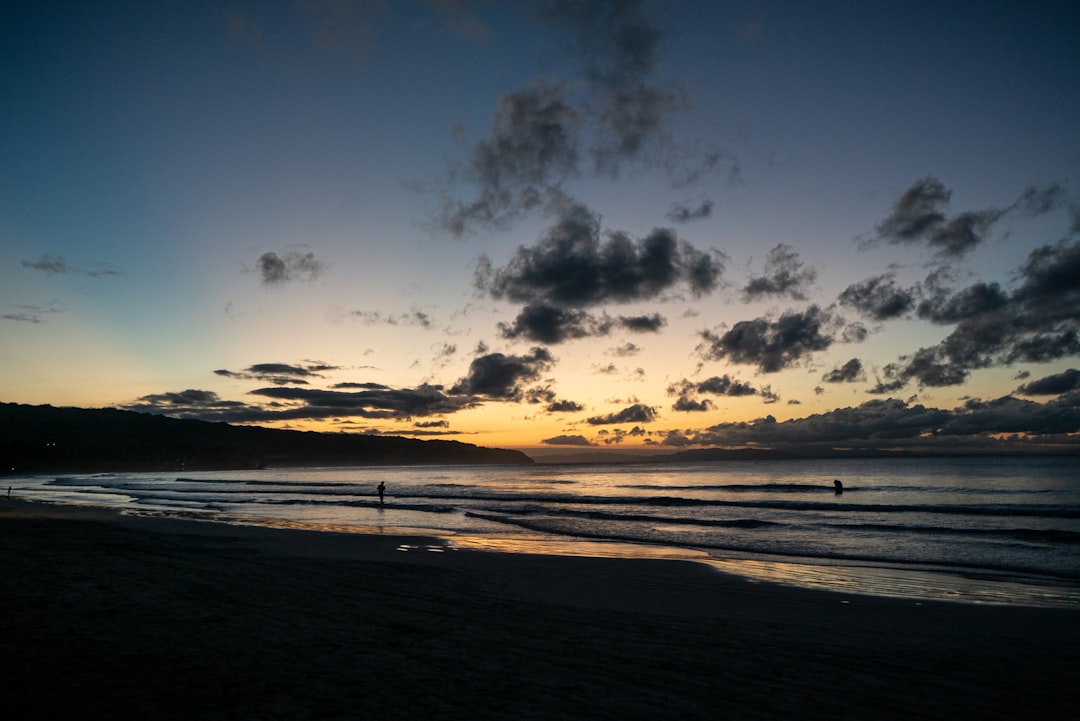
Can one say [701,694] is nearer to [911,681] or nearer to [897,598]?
[911,681]

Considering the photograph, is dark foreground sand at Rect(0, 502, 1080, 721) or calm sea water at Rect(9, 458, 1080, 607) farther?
calm sea water at Rect(9, 458, 1080, 607)

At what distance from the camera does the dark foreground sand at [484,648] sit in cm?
621

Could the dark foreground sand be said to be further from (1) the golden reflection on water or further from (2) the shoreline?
(1) the golden reflection on water

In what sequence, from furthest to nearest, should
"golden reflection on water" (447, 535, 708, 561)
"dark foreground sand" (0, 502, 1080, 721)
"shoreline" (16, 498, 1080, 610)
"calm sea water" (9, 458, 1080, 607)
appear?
"golden reflection on water" (447, 535, 708, 561)
"calm sea water" (9, 458, 1080, 607)
"shoreline" (16, 498, 1080, 610)
"dark foreground sand" (0, 502, 1080, 721)

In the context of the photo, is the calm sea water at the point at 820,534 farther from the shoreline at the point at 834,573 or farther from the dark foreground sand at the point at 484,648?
the dark foreground sand at the point at 484,648

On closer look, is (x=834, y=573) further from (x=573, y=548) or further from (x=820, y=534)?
(x=820, y=534)

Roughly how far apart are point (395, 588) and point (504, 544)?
12191 mm

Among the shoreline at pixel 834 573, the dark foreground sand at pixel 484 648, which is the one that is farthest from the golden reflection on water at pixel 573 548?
the dark foreground sand at pixel 484 648

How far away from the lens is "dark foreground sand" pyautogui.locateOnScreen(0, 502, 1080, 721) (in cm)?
621

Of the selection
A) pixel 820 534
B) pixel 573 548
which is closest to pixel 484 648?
pixel 573 548

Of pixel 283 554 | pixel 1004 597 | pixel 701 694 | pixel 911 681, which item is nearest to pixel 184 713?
pixel 701 694

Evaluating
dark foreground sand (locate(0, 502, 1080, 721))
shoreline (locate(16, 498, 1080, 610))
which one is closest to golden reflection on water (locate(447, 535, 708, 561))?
shoreline (locate(16, 498, 1080, 610))

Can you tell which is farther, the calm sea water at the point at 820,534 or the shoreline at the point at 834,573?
the calm sea water at the point at 820,534

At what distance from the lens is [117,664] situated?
690 cm
